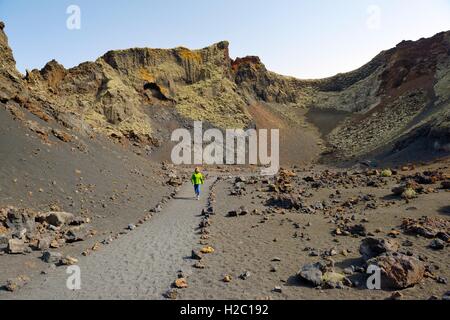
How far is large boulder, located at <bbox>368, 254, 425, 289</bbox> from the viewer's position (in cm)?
719

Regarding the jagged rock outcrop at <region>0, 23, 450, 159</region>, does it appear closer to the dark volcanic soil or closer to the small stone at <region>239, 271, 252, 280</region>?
the dark volcanic soil

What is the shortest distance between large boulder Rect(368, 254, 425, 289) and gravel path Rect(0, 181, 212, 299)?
4485 mm

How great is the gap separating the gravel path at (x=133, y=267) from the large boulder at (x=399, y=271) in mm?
4485

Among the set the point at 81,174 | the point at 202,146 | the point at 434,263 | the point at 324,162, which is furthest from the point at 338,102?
the point at 434,263

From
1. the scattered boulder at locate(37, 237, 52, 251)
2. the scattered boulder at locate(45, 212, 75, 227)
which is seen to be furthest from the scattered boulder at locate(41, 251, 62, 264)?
the scattered boulder at locate(45, 212, 75, 227)

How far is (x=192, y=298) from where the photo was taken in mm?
7184

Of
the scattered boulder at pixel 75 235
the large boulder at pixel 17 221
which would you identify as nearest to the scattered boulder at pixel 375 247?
the scattered boulder at pixel 75 235

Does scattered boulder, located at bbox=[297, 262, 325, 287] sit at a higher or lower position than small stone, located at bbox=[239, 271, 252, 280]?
higher

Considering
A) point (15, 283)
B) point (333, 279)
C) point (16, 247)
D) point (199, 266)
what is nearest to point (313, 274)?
point (333, 279)

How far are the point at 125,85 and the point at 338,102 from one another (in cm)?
3542

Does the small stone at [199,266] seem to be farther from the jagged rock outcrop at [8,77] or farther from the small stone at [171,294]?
the jagged rock outcrop at [8,77]

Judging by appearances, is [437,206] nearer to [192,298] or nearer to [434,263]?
[434,263]

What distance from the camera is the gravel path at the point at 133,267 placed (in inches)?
299

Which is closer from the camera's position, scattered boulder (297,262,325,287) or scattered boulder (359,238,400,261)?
scattered boulder (297,262,325,287)
